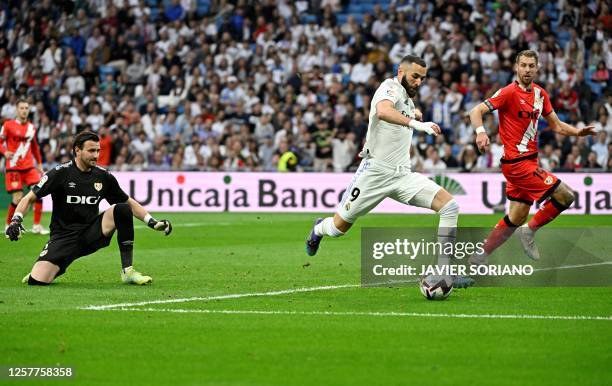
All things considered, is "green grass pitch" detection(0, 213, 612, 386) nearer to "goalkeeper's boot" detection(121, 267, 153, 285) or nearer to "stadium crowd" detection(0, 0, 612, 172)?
"goalkeeper's boot" detection(121, 267, 153, 285)

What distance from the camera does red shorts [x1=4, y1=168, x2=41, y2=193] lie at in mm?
20875

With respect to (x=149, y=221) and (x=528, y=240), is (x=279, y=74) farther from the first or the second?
(x=149, y=221)

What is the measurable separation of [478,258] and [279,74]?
64.8 ft

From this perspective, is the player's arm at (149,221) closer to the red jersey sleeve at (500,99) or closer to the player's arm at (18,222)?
the player's arm at (18,222)

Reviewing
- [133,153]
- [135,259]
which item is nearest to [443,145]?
[133,153]

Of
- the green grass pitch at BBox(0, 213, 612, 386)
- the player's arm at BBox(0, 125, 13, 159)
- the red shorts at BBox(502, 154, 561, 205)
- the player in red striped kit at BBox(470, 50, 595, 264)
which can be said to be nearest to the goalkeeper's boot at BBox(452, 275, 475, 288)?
the green grass pitch at BBox(0, 213, 612, 386)

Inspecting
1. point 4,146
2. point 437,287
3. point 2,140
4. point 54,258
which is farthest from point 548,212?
point 4,146

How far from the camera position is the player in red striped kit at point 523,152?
12898 millimetres

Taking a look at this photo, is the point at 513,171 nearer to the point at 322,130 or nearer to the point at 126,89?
the point at 322,130

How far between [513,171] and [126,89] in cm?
2092

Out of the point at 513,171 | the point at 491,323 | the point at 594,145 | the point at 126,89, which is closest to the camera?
the point at 491,323

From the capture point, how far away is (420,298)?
11156mm

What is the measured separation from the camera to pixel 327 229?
483 inches

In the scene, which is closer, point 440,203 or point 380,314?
point 380,314
